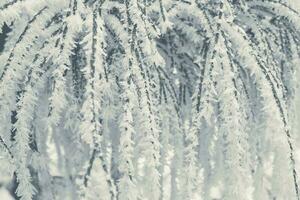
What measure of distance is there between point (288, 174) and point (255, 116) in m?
0.18

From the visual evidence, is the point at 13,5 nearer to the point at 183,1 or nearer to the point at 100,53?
the point at 100,53

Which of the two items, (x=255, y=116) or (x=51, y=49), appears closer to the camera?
(x=51, y=49)

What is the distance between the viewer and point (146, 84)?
798mm

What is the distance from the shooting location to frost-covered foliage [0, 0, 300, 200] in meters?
0.78

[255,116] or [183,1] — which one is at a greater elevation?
[183,1]

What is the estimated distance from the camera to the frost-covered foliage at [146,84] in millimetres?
778

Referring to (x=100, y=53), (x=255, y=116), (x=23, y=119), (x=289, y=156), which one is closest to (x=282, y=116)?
(x=289, y=156)

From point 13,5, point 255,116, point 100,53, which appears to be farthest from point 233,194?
point 13,5

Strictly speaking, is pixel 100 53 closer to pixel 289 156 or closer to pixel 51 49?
pixel 51 49

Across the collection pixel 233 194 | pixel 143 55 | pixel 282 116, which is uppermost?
pixel 143 55

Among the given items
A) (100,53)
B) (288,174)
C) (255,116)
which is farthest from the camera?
(255,116)

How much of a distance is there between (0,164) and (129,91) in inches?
9.4

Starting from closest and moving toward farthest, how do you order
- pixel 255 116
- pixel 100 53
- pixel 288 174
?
pixel 100 53
pixel 288 174
pixel 255 116

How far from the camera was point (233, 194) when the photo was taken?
2.83 ft
